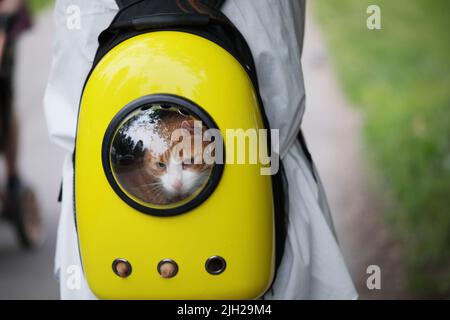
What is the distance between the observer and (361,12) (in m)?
8.78

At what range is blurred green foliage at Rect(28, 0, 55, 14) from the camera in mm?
10402

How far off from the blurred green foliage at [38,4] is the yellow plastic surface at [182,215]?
8.56 metres

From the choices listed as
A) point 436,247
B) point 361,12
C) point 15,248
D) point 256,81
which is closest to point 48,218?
point 15,248

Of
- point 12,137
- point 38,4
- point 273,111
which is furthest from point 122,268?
point 38,4

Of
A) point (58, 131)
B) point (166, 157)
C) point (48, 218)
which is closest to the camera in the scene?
point (166, 157)

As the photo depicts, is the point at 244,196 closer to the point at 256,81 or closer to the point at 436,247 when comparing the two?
the point at 256,81

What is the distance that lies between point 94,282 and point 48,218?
145 inches

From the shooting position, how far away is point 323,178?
5.73m

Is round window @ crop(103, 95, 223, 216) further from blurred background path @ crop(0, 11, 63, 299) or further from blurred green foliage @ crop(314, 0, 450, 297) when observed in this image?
blurred background path @ crop(0, 11, 63, 299)

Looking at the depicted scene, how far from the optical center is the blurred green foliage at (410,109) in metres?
4.54

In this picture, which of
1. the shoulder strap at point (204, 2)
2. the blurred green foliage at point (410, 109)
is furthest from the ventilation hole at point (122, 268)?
the blurred green foliage at point (410, 109)

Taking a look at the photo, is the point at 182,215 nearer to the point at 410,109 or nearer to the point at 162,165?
the point at 162,165

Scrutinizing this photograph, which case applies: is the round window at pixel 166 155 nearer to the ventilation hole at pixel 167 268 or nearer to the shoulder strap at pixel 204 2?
the ventilation hole at pixel 167 268

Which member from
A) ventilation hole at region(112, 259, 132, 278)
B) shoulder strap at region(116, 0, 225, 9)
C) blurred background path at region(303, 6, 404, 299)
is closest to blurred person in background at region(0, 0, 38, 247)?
blurred background path at region(303, 6, 404, 299)
